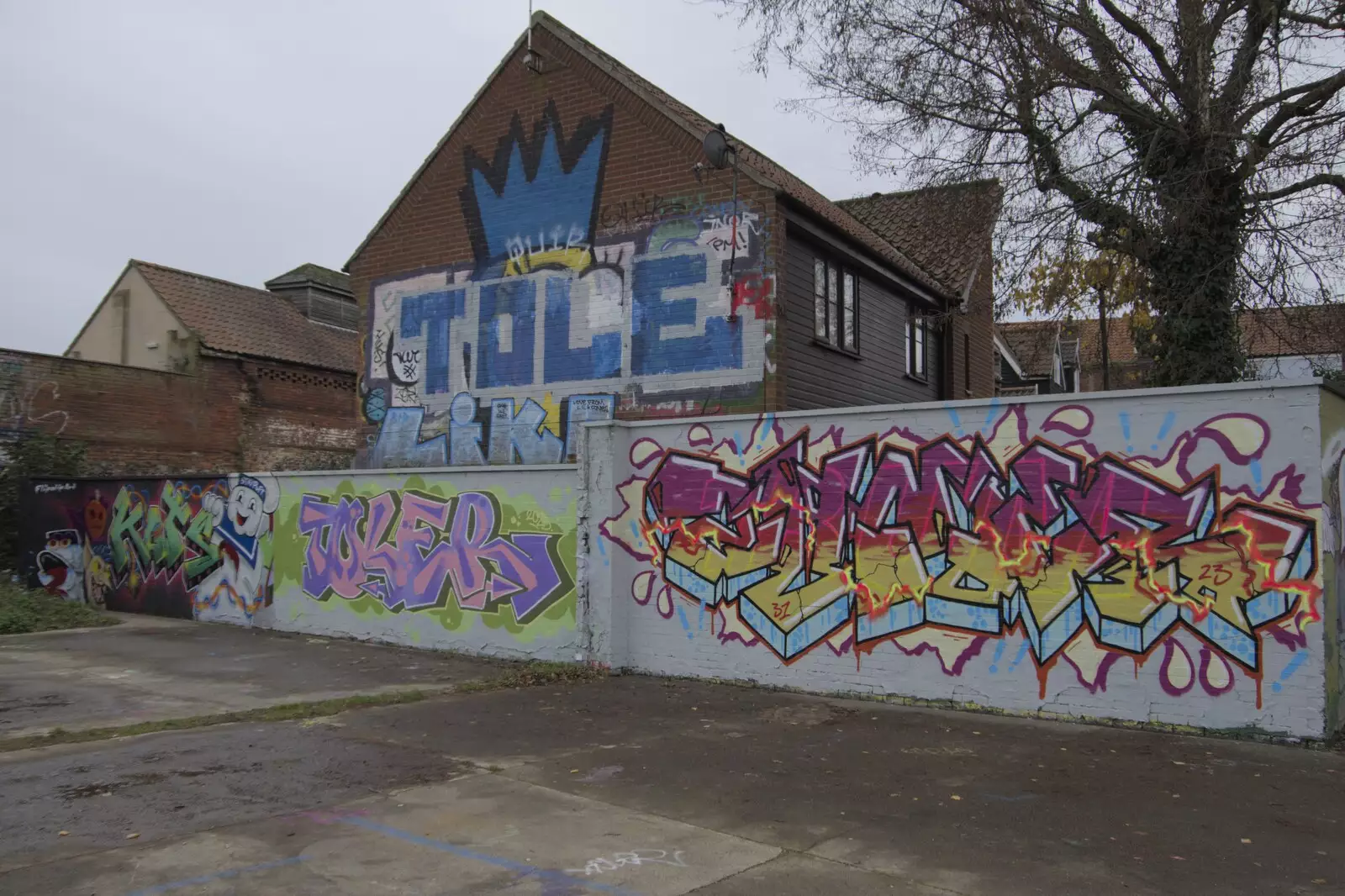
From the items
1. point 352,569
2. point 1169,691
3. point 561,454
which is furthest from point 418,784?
point 561,454

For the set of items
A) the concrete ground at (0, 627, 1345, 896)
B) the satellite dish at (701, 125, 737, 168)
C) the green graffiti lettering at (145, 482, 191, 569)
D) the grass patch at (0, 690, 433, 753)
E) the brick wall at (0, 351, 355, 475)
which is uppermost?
the satellite dish at (701, 125, 737, 168)

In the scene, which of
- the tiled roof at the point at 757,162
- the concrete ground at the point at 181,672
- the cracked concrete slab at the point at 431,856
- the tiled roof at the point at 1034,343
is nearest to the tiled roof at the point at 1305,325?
the tiled roof at the point at 1034,343

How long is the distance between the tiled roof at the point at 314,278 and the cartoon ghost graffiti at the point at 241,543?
53.3 feet

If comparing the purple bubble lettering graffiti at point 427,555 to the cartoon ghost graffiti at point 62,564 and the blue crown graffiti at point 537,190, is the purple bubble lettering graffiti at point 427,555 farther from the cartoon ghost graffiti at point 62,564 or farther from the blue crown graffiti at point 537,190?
the cartoon ghost graffiti at point 62,564

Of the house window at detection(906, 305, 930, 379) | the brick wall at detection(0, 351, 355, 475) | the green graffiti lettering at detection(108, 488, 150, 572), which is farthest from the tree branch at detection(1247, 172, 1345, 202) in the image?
the brick wall at detection(0, 351, 355, 475)

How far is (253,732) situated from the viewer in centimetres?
752

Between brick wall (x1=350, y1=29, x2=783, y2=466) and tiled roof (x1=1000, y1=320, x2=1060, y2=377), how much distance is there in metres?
4.72

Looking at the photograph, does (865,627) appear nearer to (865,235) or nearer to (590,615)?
(590,615)

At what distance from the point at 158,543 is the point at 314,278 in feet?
51.4

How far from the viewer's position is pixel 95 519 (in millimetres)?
16719

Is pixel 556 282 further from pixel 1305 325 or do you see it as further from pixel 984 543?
pixel 1305 325

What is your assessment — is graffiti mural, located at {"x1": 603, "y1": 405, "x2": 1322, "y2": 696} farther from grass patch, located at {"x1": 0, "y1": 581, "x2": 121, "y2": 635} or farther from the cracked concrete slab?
grass patch, located at {"x1": 0, "y1": 581, "x2": 121, "y2": 635}

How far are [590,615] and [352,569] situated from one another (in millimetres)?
4330

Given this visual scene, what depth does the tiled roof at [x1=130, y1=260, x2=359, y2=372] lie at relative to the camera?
2375cm
